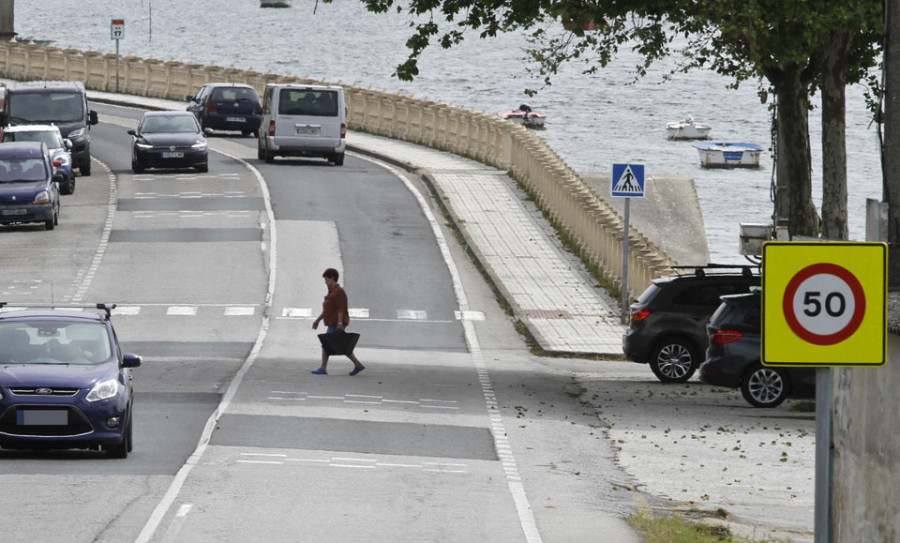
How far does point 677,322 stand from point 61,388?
38.8 feet

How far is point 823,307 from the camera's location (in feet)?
21.9

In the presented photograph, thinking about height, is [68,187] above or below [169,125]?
below

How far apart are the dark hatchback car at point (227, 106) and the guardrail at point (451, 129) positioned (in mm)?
4358

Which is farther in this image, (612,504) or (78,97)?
(78,97)

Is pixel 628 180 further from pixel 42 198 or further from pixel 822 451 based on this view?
pixel 822 451

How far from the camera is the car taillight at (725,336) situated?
21.8 m

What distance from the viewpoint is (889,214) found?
11086mm

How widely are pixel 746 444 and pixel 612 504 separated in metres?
4.64

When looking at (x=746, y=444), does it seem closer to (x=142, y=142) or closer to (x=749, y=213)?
(x=142, y=142)

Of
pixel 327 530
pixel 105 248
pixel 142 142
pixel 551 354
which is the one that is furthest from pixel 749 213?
pixel 327 530

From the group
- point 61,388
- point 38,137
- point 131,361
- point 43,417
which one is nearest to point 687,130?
point 38,137

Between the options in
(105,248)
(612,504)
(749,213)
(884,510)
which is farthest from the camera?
(749,213)

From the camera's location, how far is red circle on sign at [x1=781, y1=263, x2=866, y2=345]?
6.65m

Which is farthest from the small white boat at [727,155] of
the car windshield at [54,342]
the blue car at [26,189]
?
the car windshield at [54,342]
